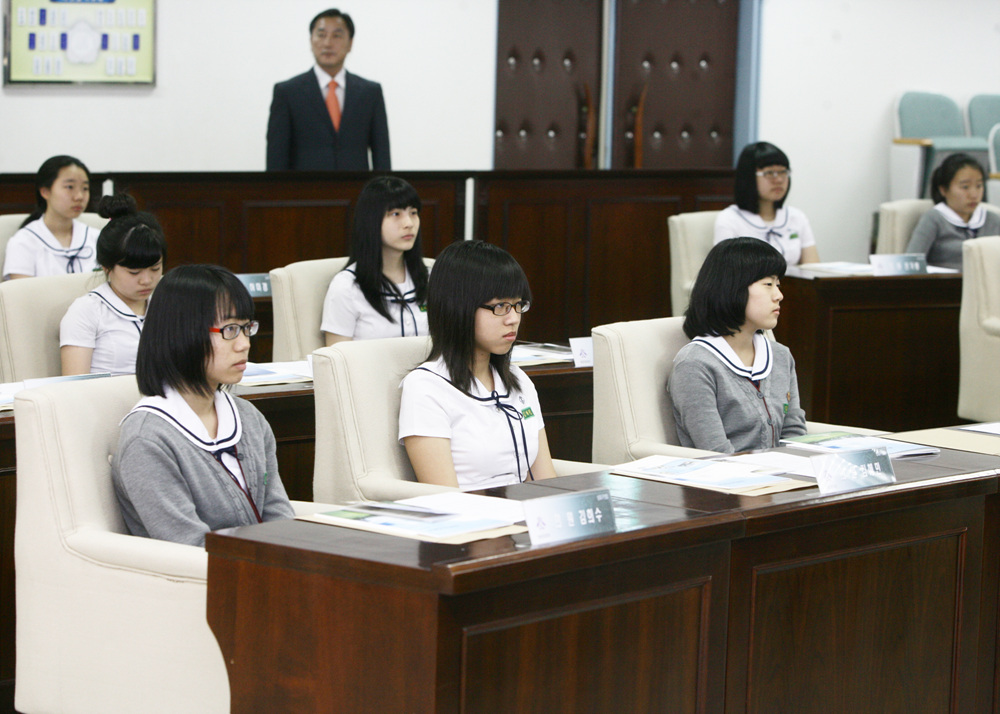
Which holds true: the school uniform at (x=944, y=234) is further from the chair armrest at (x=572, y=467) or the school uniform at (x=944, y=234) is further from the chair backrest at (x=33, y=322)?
the chair backrest at (x=33, y=322)

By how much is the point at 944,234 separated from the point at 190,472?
4.54m

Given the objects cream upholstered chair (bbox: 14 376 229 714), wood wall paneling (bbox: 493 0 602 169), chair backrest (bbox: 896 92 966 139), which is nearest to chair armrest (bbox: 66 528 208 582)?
cream upholstered chair (bbox: 14 376 229 714)

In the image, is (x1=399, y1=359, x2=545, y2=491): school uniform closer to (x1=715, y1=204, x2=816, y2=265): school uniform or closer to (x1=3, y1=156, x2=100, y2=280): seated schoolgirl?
(x1=3, y1=156, x2=100, y2=280): seated schoolgirl

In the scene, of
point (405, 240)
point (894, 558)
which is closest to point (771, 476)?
point (894, 558)

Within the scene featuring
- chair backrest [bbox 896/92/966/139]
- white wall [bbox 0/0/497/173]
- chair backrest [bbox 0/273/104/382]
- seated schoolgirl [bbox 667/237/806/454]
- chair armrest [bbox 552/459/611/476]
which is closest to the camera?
chair armrest [bbox 552/459/611/476]

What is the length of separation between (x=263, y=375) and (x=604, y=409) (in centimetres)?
84

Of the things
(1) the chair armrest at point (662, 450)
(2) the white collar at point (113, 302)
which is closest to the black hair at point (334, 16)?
(2) the white collar at point (113, 302)

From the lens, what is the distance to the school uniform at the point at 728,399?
2973mm

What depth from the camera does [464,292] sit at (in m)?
2.58

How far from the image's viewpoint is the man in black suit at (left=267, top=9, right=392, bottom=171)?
6.05 metres

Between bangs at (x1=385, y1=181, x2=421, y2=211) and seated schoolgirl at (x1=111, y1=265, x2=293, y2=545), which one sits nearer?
seated schoolgirl at (x1=111, y1=265, x2=293, y2=545)

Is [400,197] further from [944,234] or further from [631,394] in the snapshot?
[944,234]

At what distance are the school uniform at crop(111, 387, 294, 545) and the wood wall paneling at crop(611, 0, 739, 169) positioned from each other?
6.22 m

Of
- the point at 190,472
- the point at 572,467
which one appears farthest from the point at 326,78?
the point at 190,472
